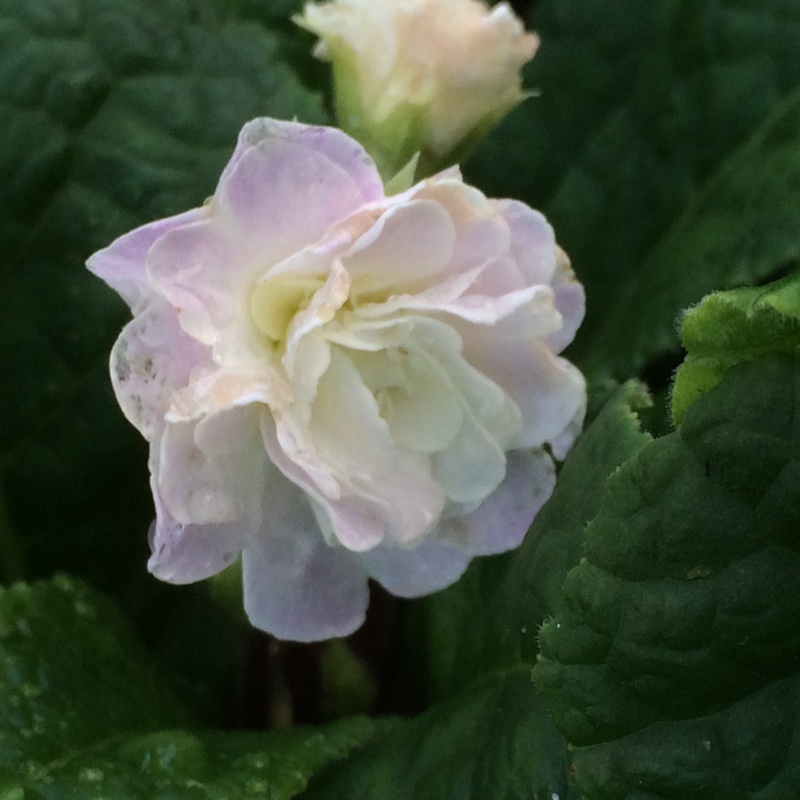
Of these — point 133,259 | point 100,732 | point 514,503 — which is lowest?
point 100,732

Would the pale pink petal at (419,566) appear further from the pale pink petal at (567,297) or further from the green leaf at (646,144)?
the green leaf at (646,144)

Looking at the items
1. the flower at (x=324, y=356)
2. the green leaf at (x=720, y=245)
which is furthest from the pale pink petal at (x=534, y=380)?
the green leaf at (x=720, y=245)

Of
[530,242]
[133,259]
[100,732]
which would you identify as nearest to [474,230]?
[530,242]

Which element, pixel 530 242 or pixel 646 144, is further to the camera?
pixel 646 144

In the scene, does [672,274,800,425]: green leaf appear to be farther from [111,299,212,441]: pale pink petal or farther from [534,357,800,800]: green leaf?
[111,299,212,441]: pale pink petal

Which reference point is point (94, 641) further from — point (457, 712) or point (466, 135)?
point (466, 135)

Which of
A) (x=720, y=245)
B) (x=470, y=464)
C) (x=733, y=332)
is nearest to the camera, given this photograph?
(x=733, y=332)

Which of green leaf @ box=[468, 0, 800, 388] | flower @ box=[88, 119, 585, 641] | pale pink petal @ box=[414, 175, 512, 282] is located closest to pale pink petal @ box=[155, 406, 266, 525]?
flower @ box=[88, 119, 585, 641]

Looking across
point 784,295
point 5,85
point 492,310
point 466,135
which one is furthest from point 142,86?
point 784,295

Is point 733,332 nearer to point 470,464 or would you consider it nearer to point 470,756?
point 470,464
